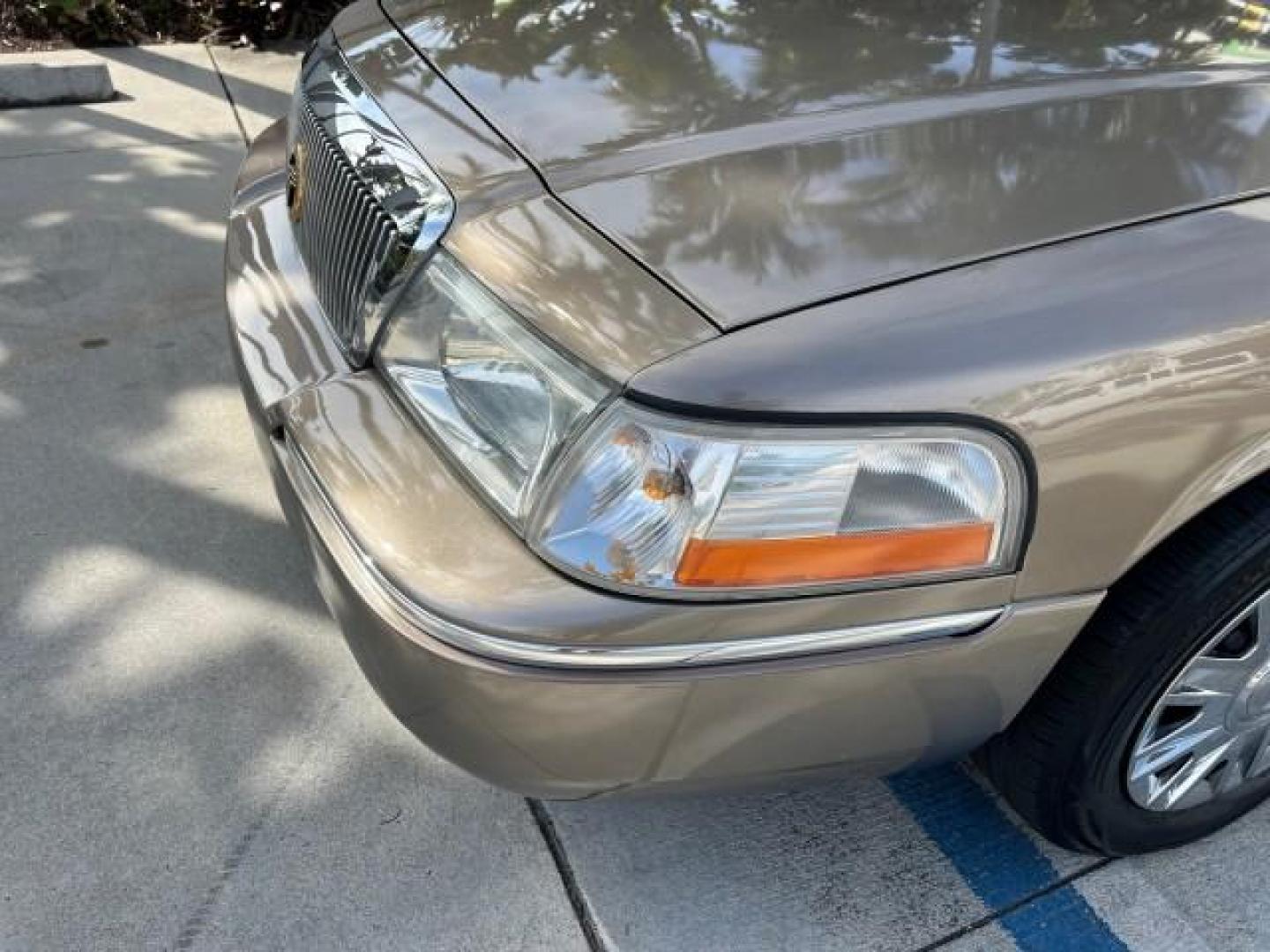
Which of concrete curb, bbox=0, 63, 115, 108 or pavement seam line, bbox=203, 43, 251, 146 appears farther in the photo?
concrete curb, bbox=0, 63, 115, 108

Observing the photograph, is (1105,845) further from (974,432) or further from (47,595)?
(47,595)

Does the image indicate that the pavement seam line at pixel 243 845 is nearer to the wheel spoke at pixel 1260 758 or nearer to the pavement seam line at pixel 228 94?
the wheel spoke at pixel 1260 758

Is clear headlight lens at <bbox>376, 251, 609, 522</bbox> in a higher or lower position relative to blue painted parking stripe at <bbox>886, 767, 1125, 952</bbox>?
higher

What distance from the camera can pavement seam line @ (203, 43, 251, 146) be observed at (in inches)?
198

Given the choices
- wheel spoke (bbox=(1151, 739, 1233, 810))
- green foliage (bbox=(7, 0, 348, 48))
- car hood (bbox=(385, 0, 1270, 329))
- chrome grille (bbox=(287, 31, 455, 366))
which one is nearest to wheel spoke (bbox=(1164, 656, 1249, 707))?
wheel spoke (bbox=(1151, 739, 1233, 810))

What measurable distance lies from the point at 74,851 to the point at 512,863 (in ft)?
2.48

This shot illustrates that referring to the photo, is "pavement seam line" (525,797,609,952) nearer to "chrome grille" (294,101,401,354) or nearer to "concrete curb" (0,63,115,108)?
"chrome grille" (294,101,401,354)

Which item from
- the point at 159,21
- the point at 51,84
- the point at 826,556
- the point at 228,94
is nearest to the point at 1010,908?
the point at 826,556

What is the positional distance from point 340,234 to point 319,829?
106 centimetres

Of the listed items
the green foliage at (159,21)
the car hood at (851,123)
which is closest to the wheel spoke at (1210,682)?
the car hood at (851,123)

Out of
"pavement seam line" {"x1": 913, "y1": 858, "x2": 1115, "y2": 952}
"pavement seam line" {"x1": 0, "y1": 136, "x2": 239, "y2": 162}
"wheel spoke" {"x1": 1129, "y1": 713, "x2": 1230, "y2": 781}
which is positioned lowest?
"pavement seam line" {"x1": 913, "y1": 858, "x2": 1115, "y2": 952}

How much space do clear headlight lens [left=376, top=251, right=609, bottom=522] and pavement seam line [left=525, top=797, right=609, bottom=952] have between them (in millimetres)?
621

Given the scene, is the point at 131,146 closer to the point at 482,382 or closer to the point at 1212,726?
the point at 482,382

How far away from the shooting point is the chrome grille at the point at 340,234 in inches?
79.1
